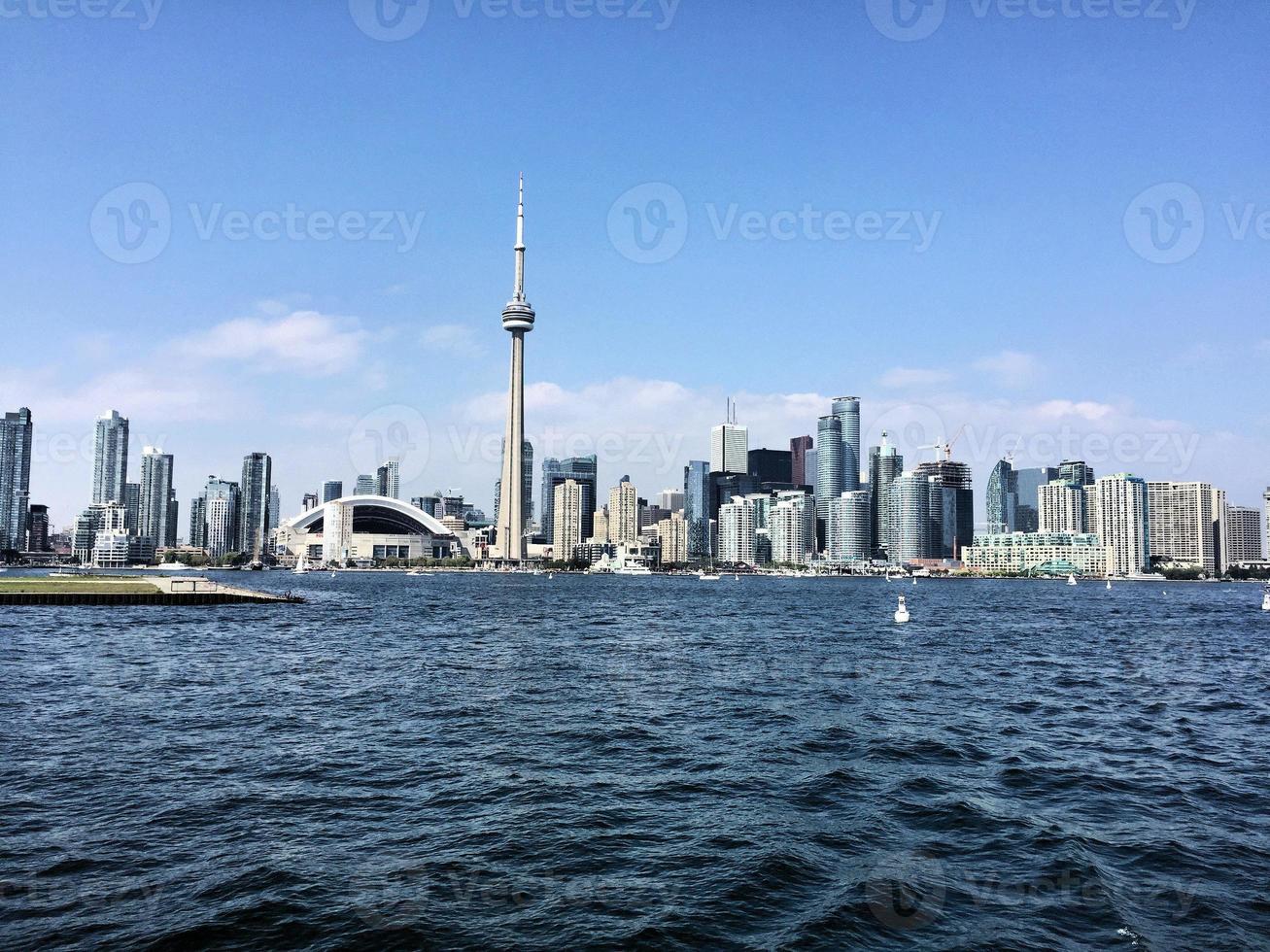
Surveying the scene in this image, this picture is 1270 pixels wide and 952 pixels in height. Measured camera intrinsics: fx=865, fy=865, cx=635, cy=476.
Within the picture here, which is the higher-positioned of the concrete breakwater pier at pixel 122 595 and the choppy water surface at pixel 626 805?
the concrete breakwater pier at pixel 122 595

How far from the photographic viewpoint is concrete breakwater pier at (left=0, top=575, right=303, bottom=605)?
312 ft

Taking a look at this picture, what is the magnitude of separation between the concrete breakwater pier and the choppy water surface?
50443mm

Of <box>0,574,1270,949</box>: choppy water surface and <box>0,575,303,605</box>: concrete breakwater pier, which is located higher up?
<box>0,575,303,605</box>: concrete breakwater pier

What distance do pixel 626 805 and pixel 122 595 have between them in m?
93.7

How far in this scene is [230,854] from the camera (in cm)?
1966

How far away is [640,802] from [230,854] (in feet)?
33.9

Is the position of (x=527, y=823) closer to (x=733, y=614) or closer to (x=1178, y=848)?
(x=1178, y=848)

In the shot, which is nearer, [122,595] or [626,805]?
[626,805]

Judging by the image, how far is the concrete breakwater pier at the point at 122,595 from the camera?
9506cm

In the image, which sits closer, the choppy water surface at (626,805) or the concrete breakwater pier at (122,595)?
the choppy water surface at (626,805)

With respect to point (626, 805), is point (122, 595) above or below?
above

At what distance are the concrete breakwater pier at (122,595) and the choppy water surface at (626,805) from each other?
50.4 metres

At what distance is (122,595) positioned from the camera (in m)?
97.6

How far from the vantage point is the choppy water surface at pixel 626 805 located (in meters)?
16.6
